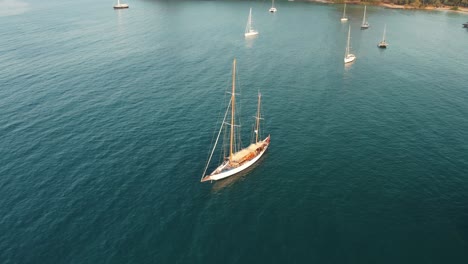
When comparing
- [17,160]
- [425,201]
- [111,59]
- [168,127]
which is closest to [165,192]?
[168,127]

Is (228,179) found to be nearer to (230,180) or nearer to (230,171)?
(230,180)

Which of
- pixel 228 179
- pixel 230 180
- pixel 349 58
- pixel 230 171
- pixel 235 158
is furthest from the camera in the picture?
pixel 349 58

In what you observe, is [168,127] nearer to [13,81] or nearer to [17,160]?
[17,160]

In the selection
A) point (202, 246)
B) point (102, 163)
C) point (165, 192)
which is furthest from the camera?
point (102, 163)

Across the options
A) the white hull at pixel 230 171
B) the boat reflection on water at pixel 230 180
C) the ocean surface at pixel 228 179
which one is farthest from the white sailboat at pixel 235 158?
the ocean surface at pixel 228 179

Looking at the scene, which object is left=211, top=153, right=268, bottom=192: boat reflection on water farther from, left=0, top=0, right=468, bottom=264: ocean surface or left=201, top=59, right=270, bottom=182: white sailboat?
left=201, top=59, right=270, bottom=182: white sailboat

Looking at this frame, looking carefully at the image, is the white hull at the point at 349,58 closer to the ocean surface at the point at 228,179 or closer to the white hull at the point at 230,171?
the ocean surface at the point at 228,179

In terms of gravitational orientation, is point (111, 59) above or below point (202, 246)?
above

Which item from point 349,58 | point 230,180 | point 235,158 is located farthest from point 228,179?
point 349,58

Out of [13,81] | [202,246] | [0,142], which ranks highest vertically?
[13,81]
